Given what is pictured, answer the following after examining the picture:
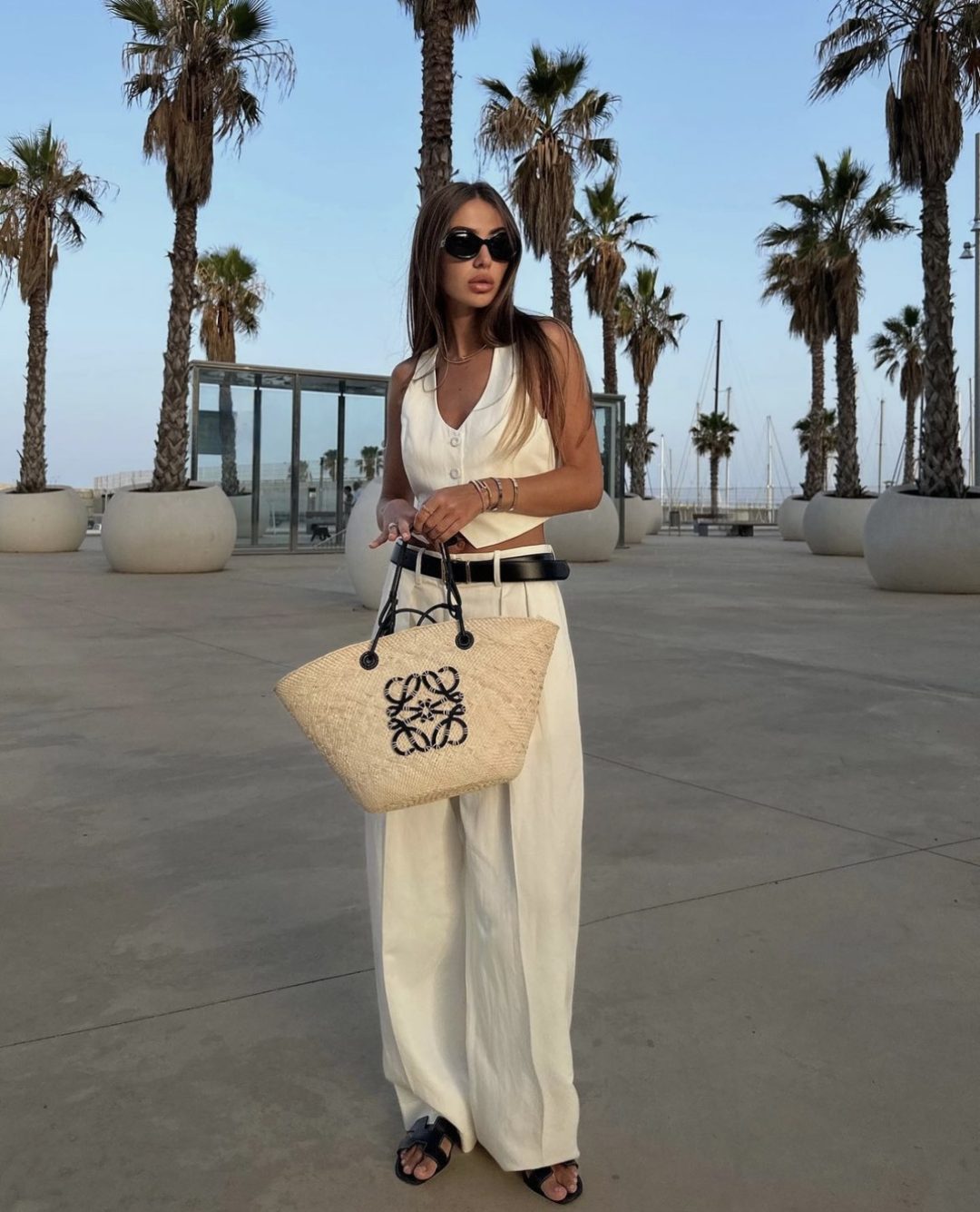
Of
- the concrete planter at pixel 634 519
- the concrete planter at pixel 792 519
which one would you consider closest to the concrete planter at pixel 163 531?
the concrete planter at pixel 634 519

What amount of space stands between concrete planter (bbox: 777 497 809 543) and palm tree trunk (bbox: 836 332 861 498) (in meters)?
5.47

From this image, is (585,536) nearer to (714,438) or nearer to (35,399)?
(35,399)

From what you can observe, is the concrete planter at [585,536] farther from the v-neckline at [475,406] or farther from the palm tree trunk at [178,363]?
the v-neckline at [475,406]

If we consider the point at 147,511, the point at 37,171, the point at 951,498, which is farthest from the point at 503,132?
the point at 951,498

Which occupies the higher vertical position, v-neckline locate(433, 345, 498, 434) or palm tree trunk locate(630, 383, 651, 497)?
palm tree trunk locate(630, 383, 651, 497)

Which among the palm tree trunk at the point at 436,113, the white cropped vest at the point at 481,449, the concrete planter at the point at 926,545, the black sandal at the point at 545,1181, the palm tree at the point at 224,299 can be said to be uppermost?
the palm tree at the point at 224,299

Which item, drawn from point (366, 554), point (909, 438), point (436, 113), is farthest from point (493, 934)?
point (909, 438)

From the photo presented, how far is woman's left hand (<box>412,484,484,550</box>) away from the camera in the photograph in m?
1.89

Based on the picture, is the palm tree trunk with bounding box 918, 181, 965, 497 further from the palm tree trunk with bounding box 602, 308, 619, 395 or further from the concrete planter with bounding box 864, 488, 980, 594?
the palm tree trunk with bounding box 602, 308, 619, 395

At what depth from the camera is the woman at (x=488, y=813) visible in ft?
6.53

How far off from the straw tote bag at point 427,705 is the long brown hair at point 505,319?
407 mm

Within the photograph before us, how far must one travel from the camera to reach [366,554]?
10.9m

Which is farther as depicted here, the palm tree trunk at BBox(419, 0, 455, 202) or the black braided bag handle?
the palm tree trunk at BBox(419, 0, 455, 202)

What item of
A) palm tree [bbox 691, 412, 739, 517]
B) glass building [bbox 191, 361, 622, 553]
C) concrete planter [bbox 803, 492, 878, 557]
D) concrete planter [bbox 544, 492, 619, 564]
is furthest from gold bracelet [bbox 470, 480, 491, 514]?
palm tree [bbox 691, 412, 739, 517]
